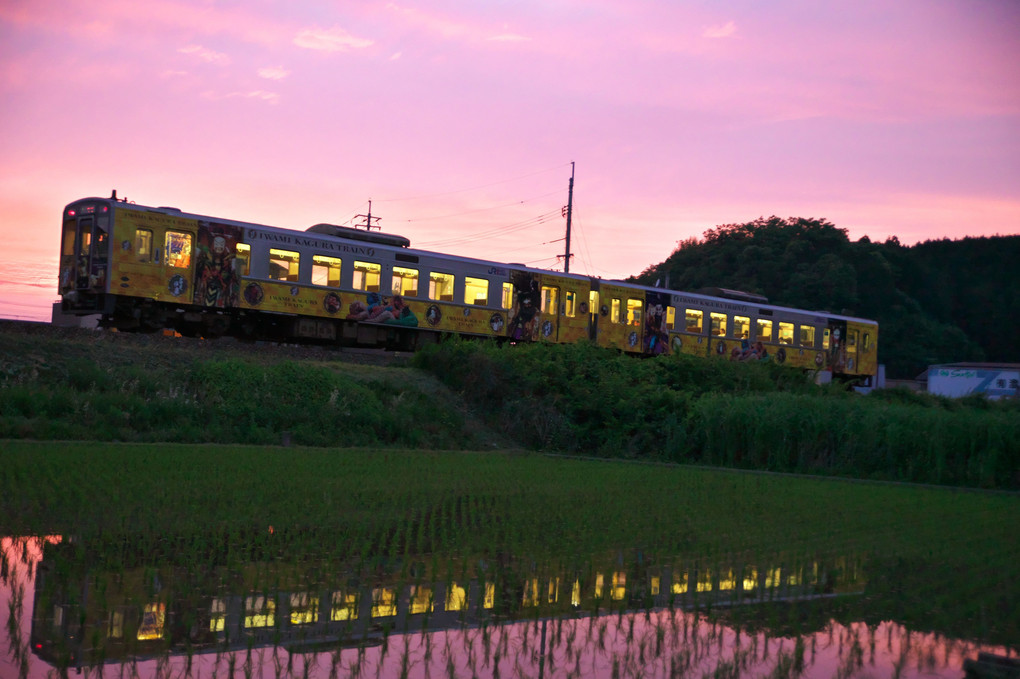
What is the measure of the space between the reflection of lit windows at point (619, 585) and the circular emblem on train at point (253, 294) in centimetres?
1764

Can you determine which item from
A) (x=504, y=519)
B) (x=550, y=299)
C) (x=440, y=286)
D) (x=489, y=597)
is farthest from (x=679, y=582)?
(x=550, y=299)

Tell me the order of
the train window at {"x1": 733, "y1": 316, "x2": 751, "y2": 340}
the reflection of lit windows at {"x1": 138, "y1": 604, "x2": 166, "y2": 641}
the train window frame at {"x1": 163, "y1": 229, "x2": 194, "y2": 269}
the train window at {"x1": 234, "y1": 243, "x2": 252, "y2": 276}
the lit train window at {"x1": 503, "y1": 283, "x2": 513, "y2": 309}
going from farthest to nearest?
the train window at {"x1": 733, "y1": 316, "x2": 751, "y2": 340} < the lit train window at {"x1": 503, "y1": 283, "x2": 513, "y2": 309} < the train window at {"x1": 234, "y1": 243, "x2": 252, "y2": 276} < the train window frame at {"x1": 163, "y1": 229, "x2": 194, "y2": 269} < the reflection of lit windows at {"x1": 138, "y1": 604, "x2": 166, "y2": 641}

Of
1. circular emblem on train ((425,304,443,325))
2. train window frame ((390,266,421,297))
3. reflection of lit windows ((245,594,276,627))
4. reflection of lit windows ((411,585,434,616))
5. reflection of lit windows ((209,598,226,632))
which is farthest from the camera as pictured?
circular emblem on train ((425,304,443,325))

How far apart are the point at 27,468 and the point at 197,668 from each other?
696 cm

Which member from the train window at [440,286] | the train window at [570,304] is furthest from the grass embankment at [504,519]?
Answer: the train window at [570,304]

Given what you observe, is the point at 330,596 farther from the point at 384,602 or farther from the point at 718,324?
the point at 718,324

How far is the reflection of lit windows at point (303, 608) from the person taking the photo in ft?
16.5

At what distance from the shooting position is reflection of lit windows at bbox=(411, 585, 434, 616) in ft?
17.8

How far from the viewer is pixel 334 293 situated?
24141 mm

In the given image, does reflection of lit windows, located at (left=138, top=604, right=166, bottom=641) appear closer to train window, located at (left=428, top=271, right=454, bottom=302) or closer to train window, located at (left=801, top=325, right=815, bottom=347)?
train window, located at (left=428, top=271, right=454, bottom=302)

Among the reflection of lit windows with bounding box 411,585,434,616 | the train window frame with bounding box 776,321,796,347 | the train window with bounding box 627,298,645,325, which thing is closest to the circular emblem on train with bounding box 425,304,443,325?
the train window with bounding box 627,298,645,325

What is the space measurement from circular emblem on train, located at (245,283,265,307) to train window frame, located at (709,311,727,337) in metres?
15.6

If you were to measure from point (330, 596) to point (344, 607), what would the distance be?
0.68 ft

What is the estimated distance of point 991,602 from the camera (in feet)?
20.4
